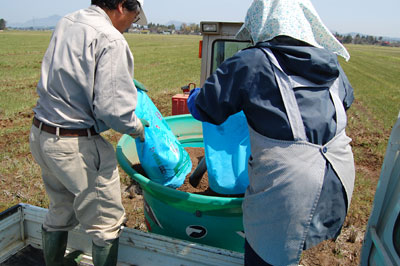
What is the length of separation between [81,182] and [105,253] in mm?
447

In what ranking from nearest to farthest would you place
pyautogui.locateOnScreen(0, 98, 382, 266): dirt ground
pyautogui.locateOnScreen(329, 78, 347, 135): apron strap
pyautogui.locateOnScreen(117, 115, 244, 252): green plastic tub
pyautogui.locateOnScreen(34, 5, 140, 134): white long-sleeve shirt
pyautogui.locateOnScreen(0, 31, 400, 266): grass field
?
pyautogui.locateOnScreen(329, 78, 347, 135): apron strap, pyautogui.locateOnScreen(34, 5, 140, 134): white long-sleeve shirt, pyautogui.locateOnScreen(117, 115, 244, 252): green plastic tub, pyautogui.locateOnScreen(0, 98, 382, 266): dirt ground, pyautogui.locateOnScreen(0, 31, 400, 266): grass field

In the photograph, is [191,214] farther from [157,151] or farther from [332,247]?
[332,247]

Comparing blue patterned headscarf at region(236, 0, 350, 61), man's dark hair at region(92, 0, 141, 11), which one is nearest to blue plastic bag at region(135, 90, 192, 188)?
man's dark hair at region(92, 0, 141, 11)

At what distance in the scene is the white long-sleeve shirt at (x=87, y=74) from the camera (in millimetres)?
1497

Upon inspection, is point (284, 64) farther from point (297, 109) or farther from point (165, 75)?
point (165, 75)

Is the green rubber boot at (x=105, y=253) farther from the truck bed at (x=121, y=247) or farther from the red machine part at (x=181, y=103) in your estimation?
the red machine part at (x=181, y=103)

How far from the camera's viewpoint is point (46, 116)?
164 cm

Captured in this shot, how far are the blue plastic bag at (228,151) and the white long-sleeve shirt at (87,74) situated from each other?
518 millimetres

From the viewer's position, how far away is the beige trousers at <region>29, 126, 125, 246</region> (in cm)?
164

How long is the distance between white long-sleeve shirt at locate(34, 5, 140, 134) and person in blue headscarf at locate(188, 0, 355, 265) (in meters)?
0.39

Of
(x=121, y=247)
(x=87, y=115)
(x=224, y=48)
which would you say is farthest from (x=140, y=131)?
(x=224, y=48)

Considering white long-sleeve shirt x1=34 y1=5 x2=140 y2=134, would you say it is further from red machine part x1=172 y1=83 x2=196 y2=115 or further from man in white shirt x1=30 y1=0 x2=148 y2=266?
red machine part x1=172 y1=83 x2=196 y2=115

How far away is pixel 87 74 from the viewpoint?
1.51m

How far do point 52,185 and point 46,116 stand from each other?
44cm
